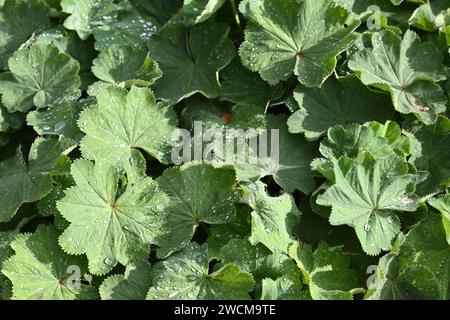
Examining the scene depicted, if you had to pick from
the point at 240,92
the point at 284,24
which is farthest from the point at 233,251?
the point at 284,24

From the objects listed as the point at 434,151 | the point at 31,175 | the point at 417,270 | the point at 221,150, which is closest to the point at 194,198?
the point at 221,150

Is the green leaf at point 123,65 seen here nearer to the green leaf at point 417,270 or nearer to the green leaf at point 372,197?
the green leaf at point 372,197

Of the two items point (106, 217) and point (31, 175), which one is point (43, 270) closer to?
point (106, 217)

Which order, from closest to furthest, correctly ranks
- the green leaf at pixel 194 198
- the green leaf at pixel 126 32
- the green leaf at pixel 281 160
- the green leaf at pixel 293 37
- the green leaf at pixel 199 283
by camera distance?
the green leaf at pixel 199 283
the green leaf at pixel 194 198
the green leaf at pixel 281 160
the green leaf at pixel 293 37
the green leaf at pixel 126 32

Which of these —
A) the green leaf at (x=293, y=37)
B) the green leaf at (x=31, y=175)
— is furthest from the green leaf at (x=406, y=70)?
the green leaf at (x=31, y=175)

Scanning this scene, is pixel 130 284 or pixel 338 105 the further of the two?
pixel 338 105

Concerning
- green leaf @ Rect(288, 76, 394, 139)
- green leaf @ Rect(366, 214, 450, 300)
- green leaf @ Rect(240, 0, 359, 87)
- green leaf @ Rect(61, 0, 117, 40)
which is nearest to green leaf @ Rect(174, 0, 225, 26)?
green leaf @ Rect(240, 0, 359, 87)
